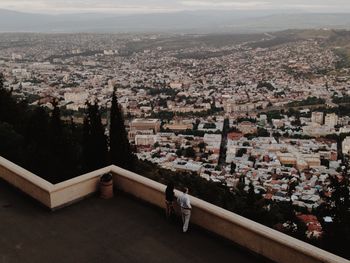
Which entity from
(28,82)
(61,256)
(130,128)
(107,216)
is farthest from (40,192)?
(28,82)

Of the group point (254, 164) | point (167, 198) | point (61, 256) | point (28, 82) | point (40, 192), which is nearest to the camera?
point (61, 256)

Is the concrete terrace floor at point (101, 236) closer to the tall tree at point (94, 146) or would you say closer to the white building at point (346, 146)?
the tall tree at point (94, 146)

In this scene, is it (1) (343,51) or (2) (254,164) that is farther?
(1) (343,51)

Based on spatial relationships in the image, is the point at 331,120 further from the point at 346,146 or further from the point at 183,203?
the point at 183,203

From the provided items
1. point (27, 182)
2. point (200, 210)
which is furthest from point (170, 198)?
point (27, 182)

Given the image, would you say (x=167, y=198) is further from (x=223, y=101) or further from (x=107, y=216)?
(x=223, y=101)

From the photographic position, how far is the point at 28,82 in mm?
71375

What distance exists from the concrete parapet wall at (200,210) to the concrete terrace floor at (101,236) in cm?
10

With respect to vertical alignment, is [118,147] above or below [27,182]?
below

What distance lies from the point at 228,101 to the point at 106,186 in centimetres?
5623

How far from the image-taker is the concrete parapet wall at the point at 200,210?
13.7 ft

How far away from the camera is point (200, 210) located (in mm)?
5031

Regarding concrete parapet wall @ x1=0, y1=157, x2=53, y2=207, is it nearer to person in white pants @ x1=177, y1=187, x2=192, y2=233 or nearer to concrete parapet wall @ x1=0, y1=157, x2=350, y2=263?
concrete parapet wall @ x1=0, y1=157, x2=350, y2=263

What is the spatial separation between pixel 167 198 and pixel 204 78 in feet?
265
